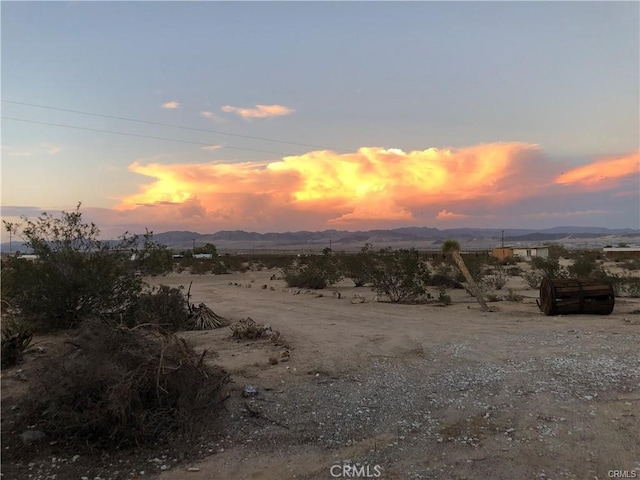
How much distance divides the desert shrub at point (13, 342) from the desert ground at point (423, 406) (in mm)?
850

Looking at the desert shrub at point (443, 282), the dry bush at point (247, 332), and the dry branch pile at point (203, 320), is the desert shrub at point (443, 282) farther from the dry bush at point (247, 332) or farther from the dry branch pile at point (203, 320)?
the dry bush at point (247, 332)

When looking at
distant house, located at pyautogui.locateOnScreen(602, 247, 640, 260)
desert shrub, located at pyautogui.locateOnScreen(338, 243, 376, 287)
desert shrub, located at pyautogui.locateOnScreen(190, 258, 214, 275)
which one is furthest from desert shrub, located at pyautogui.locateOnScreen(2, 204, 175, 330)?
distant house, located at pyautogui.locateOnScreen(602, 247, 640, 260)

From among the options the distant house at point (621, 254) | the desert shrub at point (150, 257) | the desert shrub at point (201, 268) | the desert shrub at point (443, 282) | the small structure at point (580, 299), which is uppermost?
the desert shrub at point (150, 257)

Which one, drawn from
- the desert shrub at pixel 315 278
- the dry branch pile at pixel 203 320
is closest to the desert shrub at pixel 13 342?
the dry branch pile at pixel 203 320

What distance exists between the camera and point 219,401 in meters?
5.95

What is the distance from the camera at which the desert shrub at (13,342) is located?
23.1 ft

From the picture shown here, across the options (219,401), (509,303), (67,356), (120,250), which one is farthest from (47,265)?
(509,303)

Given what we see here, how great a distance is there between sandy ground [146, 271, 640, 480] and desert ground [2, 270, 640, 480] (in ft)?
0.07

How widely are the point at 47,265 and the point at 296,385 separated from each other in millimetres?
5719

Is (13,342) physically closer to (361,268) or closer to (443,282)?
(361,268)

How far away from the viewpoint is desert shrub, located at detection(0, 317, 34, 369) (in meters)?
7.05

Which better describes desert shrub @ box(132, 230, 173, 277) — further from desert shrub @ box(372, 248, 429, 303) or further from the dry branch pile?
desert shrub @ box(372, 248, 429, 303)

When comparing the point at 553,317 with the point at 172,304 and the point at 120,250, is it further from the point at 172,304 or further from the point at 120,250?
the point at 120,250

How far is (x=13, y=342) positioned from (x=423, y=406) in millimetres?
5969
